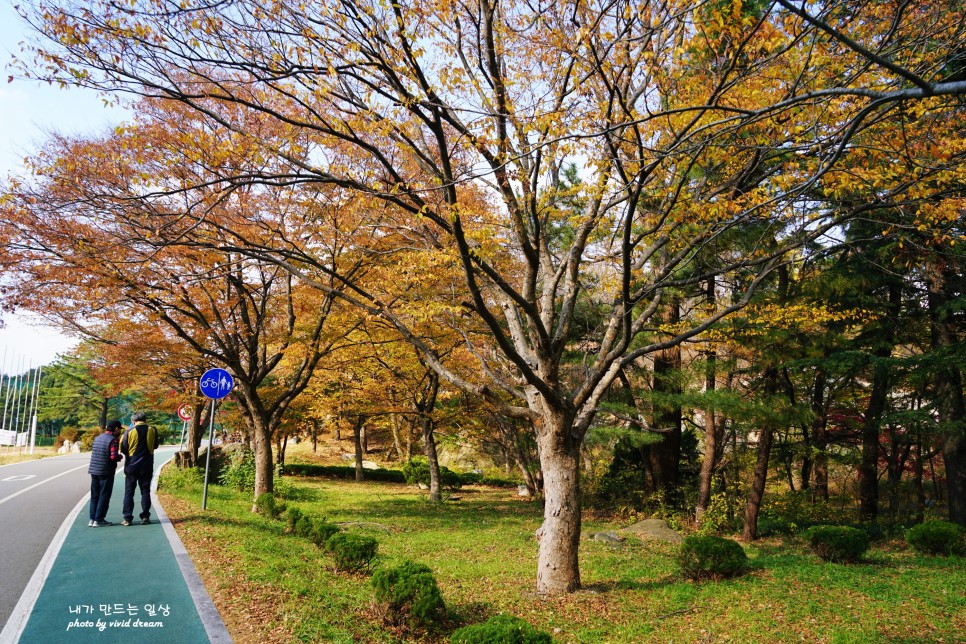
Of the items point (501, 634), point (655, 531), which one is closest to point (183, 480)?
point (655, 531)

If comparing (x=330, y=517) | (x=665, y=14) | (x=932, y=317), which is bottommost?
(x=330, y=517)

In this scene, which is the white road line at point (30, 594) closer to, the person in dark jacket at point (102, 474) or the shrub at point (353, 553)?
the person in dark jacket at point (102, 474)

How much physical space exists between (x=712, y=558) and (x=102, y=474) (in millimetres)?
9068

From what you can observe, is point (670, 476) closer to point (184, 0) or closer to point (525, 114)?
point (525, 114)

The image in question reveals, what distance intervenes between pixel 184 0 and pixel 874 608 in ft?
29.9

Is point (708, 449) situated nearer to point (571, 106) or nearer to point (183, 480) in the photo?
point (571, 106)

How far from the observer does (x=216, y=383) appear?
10.9 meters

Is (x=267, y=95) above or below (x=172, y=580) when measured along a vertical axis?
above

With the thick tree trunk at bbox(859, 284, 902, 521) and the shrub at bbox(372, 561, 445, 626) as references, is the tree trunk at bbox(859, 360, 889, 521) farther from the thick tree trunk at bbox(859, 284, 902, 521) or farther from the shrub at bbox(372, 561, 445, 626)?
the shrub at bbox(372, 561, 445, 626)

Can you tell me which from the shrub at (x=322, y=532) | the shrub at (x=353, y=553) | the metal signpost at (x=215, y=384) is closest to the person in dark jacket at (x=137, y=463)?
the metal signpost at (x=215, y=384)

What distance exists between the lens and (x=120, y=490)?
14.0m

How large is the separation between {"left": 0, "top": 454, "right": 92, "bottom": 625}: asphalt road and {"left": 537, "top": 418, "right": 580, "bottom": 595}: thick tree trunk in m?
5.26

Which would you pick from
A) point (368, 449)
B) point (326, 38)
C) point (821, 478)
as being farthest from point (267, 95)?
point (368, 449)

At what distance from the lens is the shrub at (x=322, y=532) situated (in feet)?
25.7
